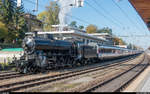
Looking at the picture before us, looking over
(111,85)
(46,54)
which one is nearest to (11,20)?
(46,54)

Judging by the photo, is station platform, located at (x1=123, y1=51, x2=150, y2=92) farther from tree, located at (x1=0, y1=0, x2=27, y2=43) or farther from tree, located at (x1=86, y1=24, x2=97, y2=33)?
tree, located at (x1=86, y1=24, x2=97, y2=33)

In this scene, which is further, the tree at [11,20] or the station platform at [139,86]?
the tree at [11,20]

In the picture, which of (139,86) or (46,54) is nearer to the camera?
(139,86)

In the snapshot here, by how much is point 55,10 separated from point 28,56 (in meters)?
64.3

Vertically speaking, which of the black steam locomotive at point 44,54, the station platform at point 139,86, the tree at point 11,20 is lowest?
the station platform at point 139,86

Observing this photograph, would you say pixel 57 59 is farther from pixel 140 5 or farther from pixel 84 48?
pixel 140 5

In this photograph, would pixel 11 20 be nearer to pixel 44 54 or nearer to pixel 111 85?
pixel 44 54

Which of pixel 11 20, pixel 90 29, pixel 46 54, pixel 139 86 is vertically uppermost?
pixel 90 29

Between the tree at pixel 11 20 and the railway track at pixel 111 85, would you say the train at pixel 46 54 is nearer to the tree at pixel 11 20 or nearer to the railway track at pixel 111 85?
the railway track at pixel 111 85

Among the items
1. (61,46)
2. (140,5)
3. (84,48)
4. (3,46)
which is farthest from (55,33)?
(140,5)

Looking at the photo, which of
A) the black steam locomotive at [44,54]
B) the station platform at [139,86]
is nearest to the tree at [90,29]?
the black steam locomotive at [44,54]

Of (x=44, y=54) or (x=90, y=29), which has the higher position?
(x=90, y=29)

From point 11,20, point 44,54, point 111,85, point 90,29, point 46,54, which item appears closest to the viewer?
point 111,85

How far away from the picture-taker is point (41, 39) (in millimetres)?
16969
